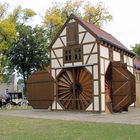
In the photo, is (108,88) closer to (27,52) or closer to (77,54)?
(77,54)

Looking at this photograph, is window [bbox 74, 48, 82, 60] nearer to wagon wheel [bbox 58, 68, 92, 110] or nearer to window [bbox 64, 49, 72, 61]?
window [bbox 64, 49, 72, 61]

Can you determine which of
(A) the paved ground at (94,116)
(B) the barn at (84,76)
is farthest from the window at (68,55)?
(A) the paved ground at (94,116)

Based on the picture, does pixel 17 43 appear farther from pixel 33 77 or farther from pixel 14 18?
pixel 33 77

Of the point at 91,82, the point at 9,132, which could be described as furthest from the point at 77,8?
the point at 9,132

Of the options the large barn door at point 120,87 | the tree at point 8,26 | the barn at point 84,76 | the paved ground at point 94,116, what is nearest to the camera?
the paved ground at point 94,116

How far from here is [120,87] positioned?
28.8m

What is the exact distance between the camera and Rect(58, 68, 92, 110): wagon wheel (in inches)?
1144

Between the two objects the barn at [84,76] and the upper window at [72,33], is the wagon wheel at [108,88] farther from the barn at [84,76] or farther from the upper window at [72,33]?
the upper window at [72,33]

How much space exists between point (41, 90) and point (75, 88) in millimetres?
3610

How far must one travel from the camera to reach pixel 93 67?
28.4 m

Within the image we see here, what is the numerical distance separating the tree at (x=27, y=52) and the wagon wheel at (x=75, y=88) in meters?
20.2

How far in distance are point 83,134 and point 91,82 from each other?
14.8m

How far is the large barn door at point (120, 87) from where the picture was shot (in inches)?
1101

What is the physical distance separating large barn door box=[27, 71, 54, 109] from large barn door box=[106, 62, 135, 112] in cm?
567
